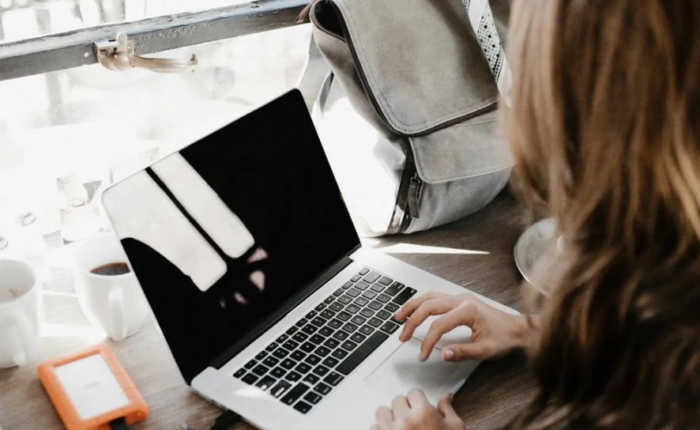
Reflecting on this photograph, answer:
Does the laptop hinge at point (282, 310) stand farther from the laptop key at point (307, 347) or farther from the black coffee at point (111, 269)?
the black coffee at point (111, 269)

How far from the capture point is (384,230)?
1.13 meters

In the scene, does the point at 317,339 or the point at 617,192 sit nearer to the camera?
the point at 617,192

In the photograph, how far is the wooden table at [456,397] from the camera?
836 millimetres

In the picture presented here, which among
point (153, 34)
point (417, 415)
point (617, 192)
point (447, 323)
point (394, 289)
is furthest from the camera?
point (153, 34)

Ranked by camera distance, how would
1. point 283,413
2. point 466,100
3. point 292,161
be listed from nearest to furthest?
point 283,413
point 292,161
point 466,100

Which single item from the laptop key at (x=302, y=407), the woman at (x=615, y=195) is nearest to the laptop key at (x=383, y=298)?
the laptop key at (x=302, y=407)

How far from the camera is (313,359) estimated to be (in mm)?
881

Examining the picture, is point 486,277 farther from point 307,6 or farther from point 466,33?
point 307,6

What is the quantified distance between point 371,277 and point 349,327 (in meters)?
0.11

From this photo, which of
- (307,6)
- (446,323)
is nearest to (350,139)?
(307,6)

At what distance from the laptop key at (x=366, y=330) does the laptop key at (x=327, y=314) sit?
0.04m

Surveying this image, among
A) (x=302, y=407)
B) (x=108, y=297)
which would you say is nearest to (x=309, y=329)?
(x=302, y=407)

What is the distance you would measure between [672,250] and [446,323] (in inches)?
13.0

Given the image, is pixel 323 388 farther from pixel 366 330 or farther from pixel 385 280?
pixel 385 280
